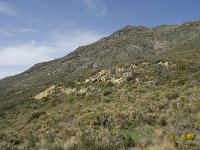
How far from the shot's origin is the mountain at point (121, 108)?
11.2 m

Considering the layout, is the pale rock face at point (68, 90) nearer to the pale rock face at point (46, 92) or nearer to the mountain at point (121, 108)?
the mountain at point (121, 108)

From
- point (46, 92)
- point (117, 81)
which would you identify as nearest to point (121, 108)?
point (117, 81)

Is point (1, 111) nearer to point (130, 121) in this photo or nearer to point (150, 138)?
point (130, 121)

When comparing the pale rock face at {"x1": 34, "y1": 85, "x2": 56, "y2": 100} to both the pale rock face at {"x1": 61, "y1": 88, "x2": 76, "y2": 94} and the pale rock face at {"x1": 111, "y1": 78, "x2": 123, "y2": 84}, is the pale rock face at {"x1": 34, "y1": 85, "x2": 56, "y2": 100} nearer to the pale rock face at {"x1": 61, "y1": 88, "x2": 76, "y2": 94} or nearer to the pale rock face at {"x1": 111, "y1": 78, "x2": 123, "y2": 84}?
the pale rock face at {"x1": 61, "y1": 88, "x2": 76, "y2": 94}

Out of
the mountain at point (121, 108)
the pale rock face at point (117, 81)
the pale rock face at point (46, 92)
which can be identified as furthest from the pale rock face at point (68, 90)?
the pale rock face at point (117, 81)

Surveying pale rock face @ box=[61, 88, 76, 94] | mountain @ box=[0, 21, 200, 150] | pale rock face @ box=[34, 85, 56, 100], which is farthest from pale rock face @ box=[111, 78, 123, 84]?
pale rock face @ box=[34, 85, 56, 100]

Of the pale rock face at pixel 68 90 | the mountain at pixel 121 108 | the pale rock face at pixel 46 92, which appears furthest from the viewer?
the pale rock face at pixel 46 92

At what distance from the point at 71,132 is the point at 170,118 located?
442cm

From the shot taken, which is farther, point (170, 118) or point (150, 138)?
point (170, 118)

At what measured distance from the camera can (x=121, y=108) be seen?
790 inches

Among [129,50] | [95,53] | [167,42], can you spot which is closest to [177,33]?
[167,42]

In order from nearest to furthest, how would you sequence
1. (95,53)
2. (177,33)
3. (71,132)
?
(71,132) → (177,33) → (95,53)

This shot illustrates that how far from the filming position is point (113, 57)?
2734 inches

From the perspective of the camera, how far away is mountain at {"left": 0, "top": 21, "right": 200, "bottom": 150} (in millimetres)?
11219
